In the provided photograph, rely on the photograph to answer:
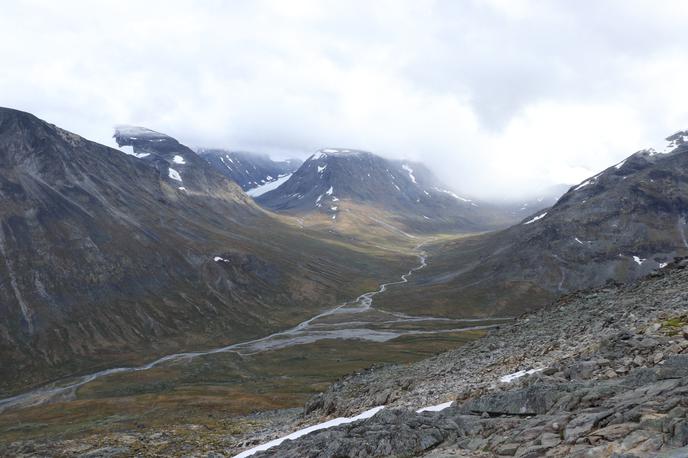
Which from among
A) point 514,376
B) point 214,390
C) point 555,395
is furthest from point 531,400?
point 214,390

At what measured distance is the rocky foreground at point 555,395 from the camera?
54.7ft

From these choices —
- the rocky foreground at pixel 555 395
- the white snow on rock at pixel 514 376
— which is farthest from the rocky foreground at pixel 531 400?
the white snow on rock at pixel 514 376

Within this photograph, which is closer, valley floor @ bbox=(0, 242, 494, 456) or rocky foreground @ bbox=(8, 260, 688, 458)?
rocky foreground @ bbox=(8, 260, 688, 458)

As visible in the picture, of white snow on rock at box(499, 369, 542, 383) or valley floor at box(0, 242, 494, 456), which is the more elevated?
white snow on rock at box(499, 369, 542, 383)

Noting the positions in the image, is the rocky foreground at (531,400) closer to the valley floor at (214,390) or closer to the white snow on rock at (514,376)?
the white snow on rock at (514,376)

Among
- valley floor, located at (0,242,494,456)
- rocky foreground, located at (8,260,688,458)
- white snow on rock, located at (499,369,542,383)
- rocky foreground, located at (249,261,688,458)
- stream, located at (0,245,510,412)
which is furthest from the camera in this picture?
stream, located at (0,245,510,412)

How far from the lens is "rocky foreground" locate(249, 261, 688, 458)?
1667cm

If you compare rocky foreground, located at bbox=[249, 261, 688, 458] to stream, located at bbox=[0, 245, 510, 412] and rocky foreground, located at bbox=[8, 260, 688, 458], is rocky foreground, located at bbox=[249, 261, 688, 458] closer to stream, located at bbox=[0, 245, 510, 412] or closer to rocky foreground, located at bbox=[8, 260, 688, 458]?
rocky foreground, located at bbox=[8, 260, 688, 458]

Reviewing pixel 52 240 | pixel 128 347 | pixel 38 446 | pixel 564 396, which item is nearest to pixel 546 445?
pixel 564 396

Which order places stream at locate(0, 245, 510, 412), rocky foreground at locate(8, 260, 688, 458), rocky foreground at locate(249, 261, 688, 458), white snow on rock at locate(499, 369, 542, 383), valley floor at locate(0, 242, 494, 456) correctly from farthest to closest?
stream at locate(0, 245, 510, 412), valley floor at locate(0, 242, 494, 456), white snow on rock at locate(499, 369, 542, 383), rocky foreground at locate(8, 260, 688, 458), rocky foreground at locate(249, 261, 688, 458)

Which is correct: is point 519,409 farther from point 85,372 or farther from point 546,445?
point 85,372

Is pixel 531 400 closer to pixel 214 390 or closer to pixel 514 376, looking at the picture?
pixel 514 376

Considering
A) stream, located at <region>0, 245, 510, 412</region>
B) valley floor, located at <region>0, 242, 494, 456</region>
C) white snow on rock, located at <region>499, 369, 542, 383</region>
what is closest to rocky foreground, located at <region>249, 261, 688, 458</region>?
white snow on rock, located at <region>499, 369, 542, 383</region>

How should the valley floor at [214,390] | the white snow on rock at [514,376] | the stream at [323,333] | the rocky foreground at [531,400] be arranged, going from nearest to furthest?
the rocky foreground at [531,400] < the white snow on rock at [514,376] < the valley floor at [214,390] < the stream at [323,333]
